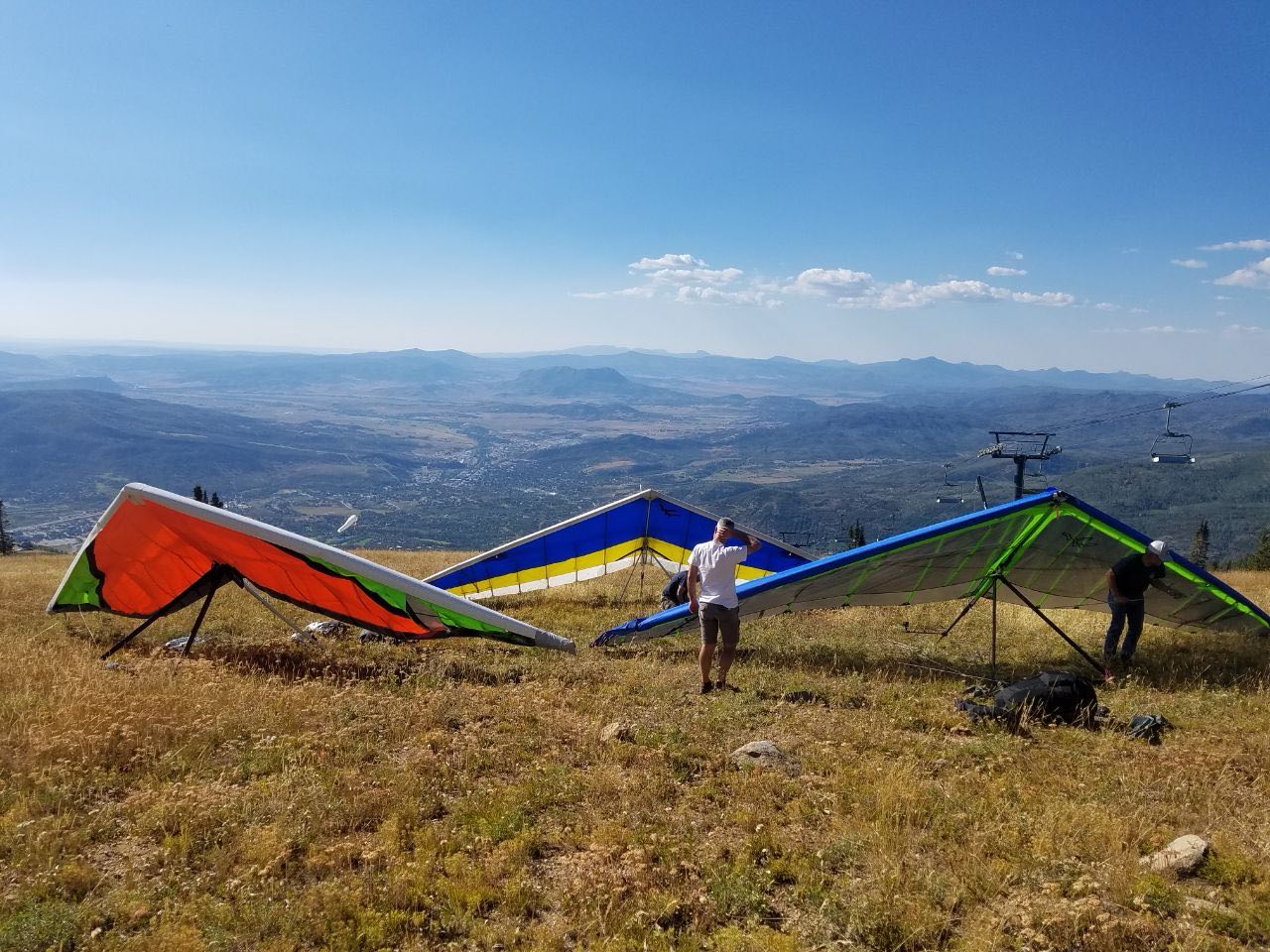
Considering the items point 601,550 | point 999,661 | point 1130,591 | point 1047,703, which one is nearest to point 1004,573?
point 999,661

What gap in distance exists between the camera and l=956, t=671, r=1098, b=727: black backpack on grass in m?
6.92

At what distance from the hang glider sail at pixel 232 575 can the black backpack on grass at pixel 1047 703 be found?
4.47 metres

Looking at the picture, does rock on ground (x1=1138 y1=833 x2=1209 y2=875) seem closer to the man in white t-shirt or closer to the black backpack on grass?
the black backpack on grass

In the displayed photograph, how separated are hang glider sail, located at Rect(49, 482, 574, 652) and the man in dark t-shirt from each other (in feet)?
22.0

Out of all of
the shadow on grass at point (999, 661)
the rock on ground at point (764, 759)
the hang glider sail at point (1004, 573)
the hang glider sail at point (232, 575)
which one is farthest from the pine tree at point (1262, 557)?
the hang glider sail at point (232, 575)

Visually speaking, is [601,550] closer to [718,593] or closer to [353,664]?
[353,664]

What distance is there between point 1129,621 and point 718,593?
5.41m

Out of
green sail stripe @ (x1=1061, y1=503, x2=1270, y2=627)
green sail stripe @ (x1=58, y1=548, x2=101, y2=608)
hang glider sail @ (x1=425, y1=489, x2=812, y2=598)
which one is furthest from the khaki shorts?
green sail stripe @ (x1=58, y1=548, x2=101, y2=608)

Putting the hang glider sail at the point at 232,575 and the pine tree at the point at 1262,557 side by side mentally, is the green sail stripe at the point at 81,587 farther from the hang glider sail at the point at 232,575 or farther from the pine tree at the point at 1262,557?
the pine tree at the point at 1262,557

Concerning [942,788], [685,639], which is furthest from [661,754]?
[685,639]

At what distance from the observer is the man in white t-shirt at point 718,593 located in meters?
7.73

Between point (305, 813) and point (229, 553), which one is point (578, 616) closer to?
point (229, 553)

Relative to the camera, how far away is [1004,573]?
9.55 metres

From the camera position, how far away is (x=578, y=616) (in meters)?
13.2
